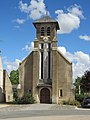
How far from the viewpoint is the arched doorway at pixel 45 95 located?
162 ft

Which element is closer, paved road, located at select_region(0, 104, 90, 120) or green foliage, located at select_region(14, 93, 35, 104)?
paved road, located at select_region(0, 104, 90, 120)

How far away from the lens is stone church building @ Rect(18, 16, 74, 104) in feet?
161

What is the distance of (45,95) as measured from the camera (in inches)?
1950

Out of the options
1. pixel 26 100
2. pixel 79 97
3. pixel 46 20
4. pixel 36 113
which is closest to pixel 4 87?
pixel 26 100

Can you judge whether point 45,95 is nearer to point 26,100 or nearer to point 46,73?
point 46,73

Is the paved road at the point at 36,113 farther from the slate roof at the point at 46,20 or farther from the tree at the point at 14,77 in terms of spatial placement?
the tree at the point at 14,77

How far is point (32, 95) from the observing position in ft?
160

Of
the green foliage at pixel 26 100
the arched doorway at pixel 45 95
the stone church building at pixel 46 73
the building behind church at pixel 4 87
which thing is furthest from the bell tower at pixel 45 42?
the building behind church at pixel 4 87

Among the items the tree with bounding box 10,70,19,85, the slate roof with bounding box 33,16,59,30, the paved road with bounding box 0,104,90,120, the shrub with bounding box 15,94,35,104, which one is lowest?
the paved road with bounding box 0,104,90,120

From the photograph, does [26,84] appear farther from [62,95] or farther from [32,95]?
[62,95]

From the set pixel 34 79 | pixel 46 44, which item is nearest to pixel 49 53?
pixel 46 44

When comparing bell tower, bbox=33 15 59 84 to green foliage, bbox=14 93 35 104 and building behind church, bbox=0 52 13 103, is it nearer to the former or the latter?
green foliage, bbox=14 93 35 104

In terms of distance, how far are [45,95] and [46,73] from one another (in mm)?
3660

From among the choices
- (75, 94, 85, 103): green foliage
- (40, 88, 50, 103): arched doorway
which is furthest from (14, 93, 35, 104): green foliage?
(75, 94, 85, 103): green foliage
